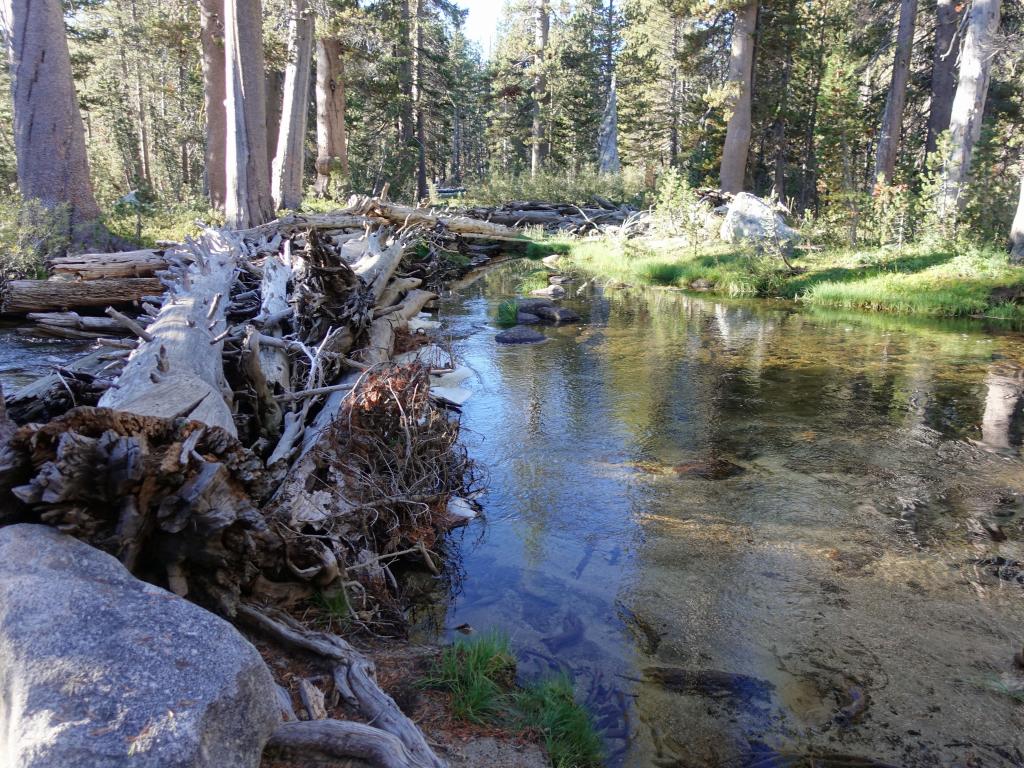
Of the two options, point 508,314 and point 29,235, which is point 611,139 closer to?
point 508,314

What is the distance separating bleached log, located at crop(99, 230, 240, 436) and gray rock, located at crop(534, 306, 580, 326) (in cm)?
697

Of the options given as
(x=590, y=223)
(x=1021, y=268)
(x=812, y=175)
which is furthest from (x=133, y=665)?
(x=812, y=175)

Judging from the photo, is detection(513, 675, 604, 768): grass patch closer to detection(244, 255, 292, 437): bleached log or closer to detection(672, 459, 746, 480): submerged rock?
detection(244, 255, 292, 437): bleached log

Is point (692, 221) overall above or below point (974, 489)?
above

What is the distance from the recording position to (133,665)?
2092 mm

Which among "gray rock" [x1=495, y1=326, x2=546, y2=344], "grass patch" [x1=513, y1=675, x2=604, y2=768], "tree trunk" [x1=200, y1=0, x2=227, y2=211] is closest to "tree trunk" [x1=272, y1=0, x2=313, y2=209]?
"tree trunk" [x1=200, y1=0, x2=227, y2=211]

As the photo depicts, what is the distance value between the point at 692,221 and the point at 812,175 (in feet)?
48.3

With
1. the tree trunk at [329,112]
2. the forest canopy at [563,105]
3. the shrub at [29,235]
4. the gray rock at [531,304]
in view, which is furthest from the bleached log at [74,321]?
the tree trunk at [329,112]

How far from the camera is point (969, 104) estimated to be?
15.7 metres

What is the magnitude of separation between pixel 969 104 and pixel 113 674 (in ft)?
61.5

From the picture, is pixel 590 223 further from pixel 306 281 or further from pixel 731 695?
pixel 731 695

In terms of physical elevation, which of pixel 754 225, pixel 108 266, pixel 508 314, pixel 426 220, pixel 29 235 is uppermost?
pixel 754 225

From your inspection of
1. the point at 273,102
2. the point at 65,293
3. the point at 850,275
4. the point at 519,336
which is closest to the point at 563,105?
the point at 273,102

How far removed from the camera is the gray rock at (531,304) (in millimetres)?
13703
